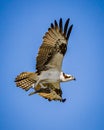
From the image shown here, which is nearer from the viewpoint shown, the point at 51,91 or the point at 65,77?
the point at 51,91

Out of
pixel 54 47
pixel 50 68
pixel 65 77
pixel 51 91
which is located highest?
pixel 54 47

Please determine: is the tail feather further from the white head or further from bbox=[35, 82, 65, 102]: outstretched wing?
Answer: the white head

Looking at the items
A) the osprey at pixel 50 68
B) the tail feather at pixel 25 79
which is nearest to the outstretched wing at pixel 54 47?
the osprey at pixel 50 68

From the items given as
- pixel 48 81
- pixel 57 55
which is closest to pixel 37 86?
pixel 48 81

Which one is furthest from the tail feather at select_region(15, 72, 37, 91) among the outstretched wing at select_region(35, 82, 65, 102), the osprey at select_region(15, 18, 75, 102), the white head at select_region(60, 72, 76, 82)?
the white head at select_region(60, 72, 76, 82)

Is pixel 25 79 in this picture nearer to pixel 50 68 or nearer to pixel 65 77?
pixel 50 68

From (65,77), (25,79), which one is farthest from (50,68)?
(25,79)

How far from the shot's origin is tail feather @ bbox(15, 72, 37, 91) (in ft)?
37.6

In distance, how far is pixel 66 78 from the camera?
11.5m

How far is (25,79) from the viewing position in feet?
37.6

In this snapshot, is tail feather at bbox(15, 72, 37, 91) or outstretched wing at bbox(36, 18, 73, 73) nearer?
outstretched wing at bbox(36, 18, 73, 73)

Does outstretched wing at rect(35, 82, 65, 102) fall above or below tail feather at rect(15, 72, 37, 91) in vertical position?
below

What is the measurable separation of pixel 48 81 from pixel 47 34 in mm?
1361

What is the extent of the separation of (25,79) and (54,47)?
4.07 ft
